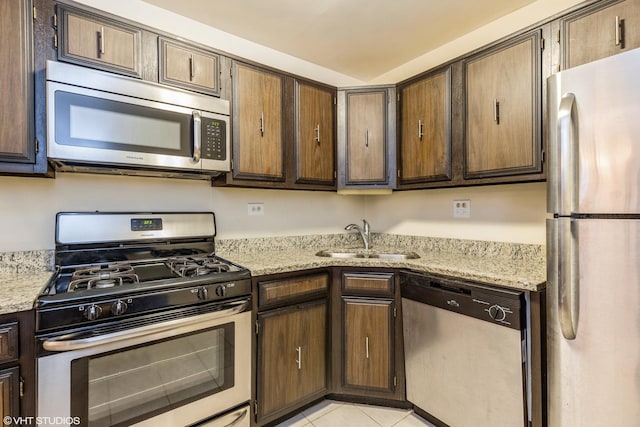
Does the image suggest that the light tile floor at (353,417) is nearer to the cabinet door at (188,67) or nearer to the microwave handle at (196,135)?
the microwave handle at (196,135)

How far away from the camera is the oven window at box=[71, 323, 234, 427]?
47.6 inches

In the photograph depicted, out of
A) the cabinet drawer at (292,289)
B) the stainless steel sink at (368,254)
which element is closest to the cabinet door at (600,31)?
the stainless steel sink at (368,254)

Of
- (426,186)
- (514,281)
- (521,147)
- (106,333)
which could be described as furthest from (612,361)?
(106,333)

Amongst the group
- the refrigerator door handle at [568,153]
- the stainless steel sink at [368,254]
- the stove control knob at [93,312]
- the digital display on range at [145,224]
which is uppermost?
the refrigerator door handle at [568,153]

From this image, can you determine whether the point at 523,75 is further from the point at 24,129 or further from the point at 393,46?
the point at 24,129

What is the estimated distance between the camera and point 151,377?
1.33m

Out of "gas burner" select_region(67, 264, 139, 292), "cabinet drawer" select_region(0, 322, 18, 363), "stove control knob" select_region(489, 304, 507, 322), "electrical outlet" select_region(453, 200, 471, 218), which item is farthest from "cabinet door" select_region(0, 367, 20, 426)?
"electrical outlet" select_region(453, 200, 471, 218)

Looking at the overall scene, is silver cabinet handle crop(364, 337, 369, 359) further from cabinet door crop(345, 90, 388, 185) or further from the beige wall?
cabinet door crop(345, 90, 388, 185)

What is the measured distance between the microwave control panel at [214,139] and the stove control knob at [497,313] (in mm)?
1582

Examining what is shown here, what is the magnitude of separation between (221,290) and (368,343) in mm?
961

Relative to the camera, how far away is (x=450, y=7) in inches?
74.3

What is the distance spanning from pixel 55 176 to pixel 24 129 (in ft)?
1.17

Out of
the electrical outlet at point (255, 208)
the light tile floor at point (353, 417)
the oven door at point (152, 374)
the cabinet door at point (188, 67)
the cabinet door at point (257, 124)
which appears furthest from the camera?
the electrical outlet at point (255, 208)

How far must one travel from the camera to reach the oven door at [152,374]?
1.15 m
